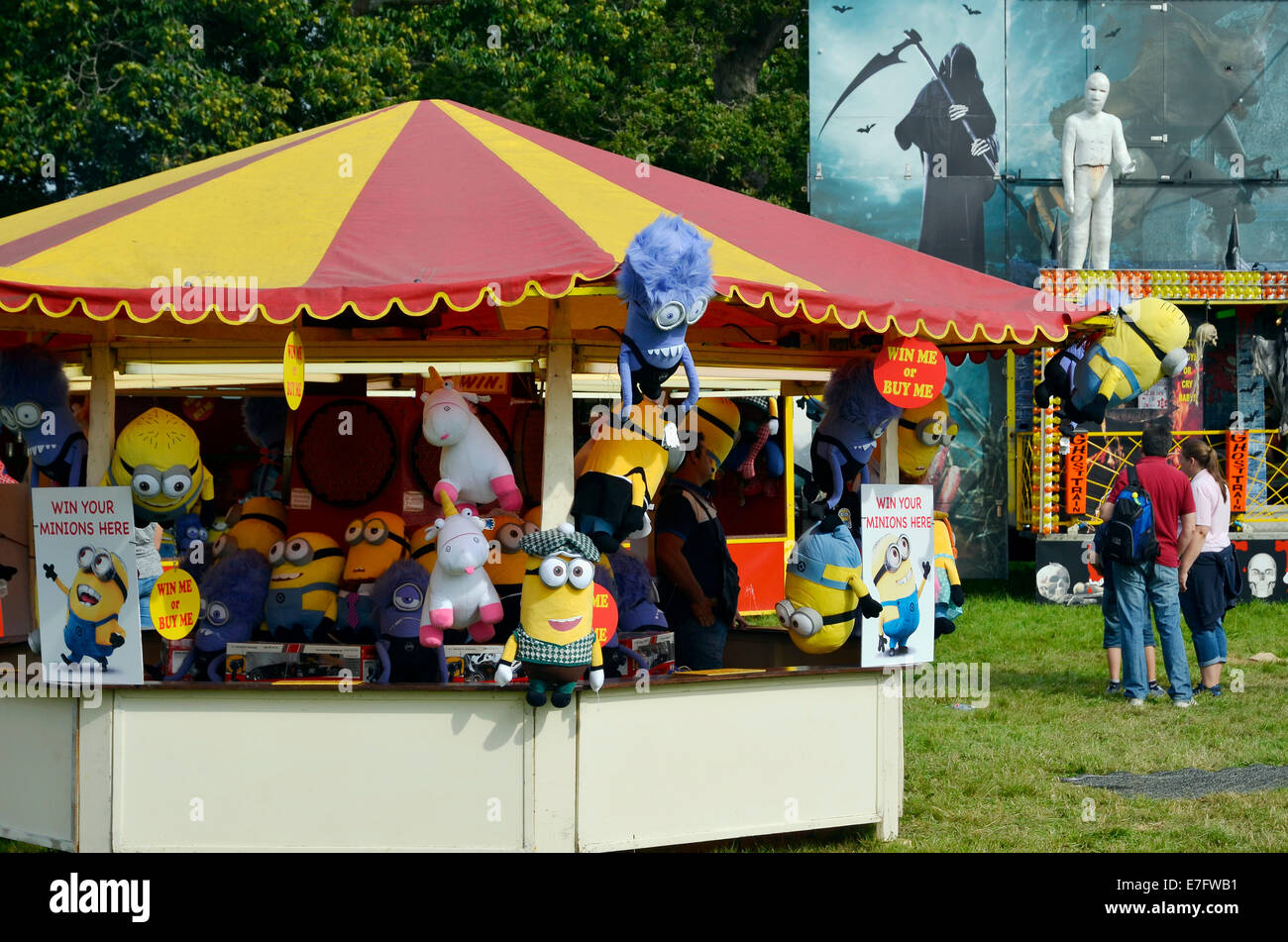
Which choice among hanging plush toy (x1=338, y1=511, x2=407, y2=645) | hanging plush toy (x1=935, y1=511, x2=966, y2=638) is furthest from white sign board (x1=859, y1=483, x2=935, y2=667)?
hanging plush toy (x1=338, y1=511, x2=407, y2=645)

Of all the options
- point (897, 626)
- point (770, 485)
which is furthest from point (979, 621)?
point (897, 626)

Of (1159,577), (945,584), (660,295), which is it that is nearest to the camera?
(660,295)

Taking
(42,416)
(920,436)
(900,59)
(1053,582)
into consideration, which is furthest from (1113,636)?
(900,59)

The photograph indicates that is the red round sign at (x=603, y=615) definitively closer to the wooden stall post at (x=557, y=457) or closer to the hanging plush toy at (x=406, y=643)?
the wooden stall post at (x=557, y=457)

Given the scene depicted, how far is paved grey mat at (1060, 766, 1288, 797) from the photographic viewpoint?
8.08 metres

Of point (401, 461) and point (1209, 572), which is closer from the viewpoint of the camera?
point (401, 461)

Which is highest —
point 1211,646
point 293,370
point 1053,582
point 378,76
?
point 378,76

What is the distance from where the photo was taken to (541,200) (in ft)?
21.8

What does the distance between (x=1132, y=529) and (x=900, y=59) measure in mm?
11134

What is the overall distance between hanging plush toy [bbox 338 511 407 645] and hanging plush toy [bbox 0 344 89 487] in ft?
4.23

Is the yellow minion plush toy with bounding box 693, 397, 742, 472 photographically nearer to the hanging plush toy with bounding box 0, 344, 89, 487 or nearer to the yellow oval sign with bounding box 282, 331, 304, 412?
the yellow oval sign with bounding box 282, 331, 304, 412

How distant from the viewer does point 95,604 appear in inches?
255

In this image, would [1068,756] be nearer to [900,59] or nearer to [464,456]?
[464,456]

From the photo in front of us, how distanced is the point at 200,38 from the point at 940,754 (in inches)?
560
